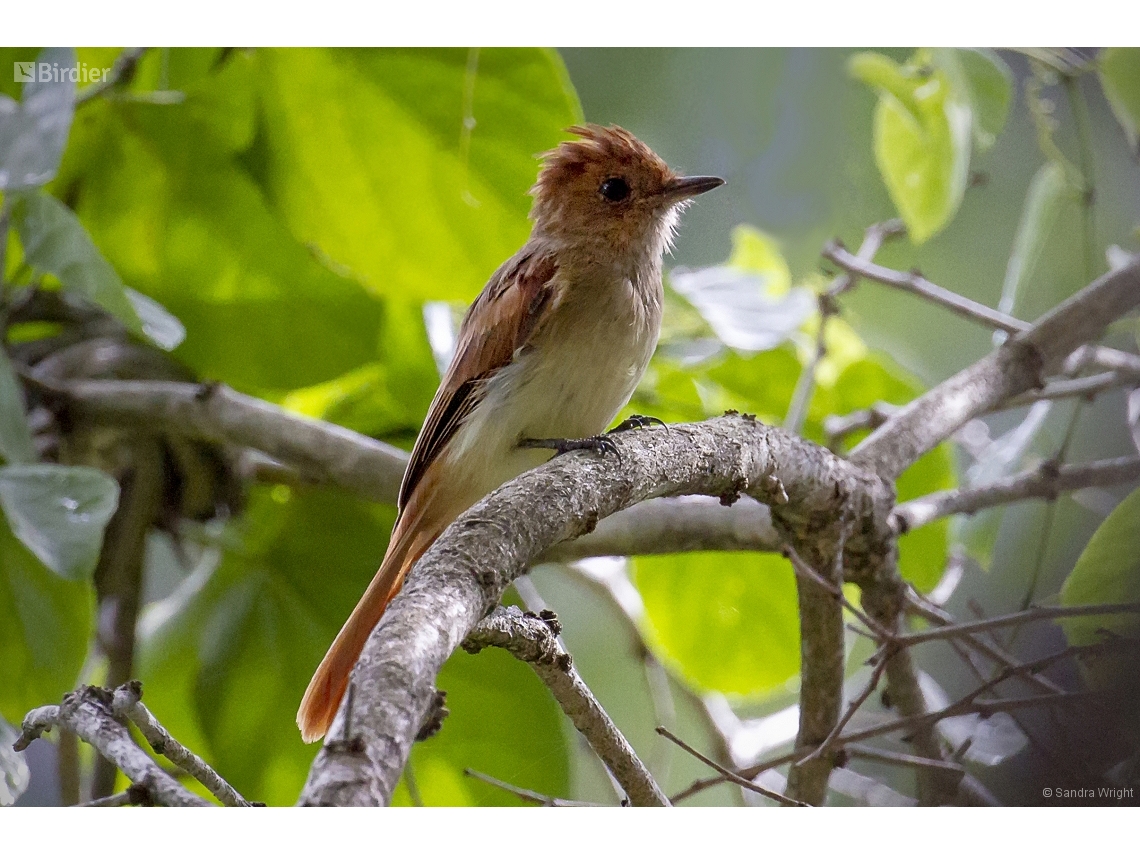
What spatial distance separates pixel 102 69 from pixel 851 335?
1573 mm

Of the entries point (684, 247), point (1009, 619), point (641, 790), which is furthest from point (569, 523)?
point (684, 247)

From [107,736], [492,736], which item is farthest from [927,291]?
[107,736]

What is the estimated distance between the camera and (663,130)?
1.98m

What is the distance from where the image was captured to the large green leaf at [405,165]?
2.00 m

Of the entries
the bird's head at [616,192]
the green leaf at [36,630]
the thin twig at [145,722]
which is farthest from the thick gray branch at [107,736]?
the bird's head at [616,192]

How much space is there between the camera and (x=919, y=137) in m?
1.99

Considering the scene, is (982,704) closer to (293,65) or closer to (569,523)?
(569,523)

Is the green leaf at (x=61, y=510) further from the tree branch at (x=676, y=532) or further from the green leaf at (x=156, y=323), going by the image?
the tree branch at (x=676, y=532)

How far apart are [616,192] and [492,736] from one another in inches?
36.4

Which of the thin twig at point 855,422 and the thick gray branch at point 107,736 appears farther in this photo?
the thin twig at point 855,422

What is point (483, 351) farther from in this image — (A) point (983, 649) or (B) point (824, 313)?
(A) point (983, 649)

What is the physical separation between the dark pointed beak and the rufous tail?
0.67 metres

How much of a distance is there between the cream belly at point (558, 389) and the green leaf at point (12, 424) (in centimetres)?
73

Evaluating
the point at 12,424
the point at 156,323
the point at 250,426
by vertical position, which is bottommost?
the point at 12,424
